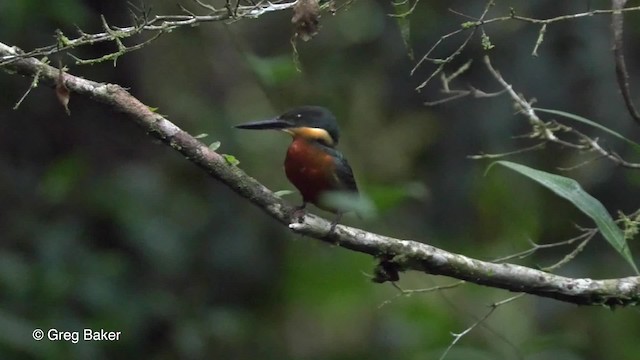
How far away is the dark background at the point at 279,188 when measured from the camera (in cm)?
388

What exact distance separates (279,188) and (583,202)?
2.15 m

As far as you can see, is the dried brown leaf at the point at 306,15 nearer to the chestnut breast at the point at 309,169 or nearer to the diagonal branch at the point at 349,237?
the diagonal branch at the point at 349,237

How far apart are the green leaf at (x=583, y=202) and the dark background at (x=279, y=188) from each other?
1.24m

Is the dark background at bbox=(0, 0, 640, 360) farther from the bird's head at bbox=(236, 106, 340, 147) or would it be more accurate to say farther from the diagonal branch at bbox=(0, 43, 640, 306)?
the diagonal branch at bbox=(0, 43, 640, 306)

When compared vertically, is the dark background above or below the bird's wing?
below

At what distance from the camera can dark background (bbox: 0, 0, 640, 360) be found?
12.7 feet

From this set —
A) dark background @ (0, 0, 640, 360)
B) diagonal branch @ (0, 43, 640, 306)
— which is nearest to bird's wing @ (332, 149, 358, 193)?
diagonal branch @ (0, 43, 640, 306)

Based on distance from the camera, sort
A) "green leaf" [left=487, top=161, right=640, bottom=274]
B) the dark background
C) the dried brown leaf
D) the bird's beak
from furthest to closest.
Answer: the dark background < the bird's beak < "green leaf" [left=487, top=161, right=640, bottom=274] < the dried brown leaf

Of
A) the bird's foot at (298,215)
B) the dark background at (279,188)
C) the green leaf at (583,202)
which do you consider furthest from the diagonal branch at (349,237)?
the dark background at (279,188)

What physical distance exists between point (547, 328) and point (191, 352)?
4.74 feet

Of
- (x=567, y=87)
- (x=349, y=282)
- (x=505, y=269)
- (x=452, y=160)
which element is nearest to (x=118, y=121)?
(x=349, y=282)

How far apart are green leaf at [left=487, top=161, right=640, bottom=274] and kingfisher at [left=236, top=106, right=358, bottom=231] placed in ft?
2.05

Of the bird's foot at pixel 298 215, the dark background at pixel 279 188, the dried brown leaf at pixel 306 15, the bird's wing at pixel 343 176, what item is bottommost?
the dark background at pixel 279 188

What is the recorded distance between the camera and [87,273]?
384 cm
